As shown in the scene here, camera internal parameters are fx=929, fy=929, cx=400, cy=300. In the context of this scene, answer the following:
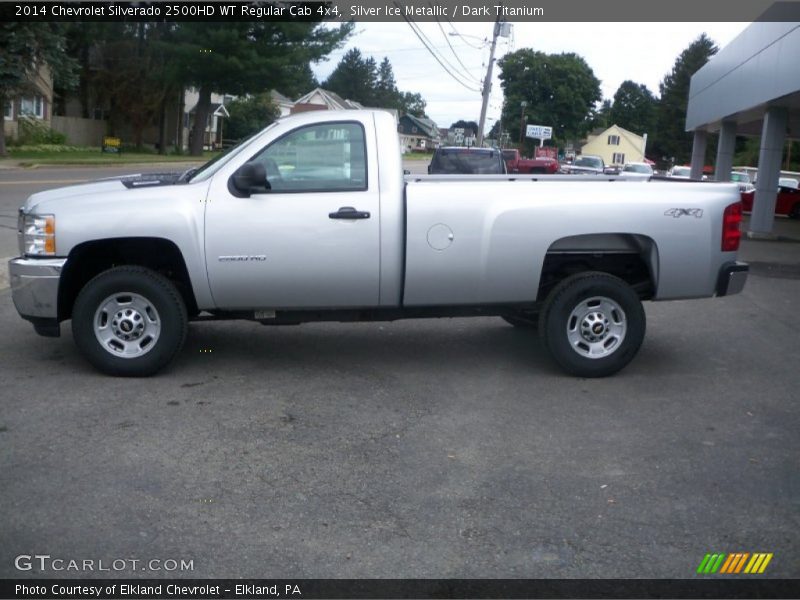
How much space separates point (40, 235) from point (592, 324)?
4370mm

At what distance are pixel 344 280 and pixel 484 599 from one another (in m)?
3.59

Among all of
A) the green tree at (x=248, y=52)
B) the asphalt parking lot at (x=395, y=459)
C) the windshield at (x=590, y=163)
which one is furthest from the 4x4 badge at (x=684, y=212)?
the green tree at (x=248, y=52)

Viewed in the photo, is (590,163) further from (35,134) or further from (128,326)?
(128,326)

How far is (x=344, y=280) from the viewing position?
718cm

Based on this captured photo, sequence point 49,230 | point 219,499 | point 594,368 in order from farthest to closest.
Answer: point 594,368
point 49,230
point 219,499

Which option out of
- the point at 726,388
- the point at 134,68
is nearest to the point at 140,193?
the point at 726,388

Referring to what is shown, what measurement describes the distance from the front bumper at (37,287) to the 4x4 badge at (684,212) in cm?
471

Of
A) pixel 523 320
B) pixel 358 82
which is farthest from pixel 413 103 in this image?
pixel 523 320

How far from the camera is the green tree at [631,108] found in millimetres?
134000

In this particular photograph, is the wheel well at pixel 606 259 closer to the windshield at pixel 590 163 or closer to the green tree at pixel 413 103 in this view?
the windshield at pixel 590 163

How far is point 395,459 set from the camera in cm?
562

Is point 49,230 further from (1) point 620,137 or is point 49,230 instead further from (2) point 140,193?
(1) point 620,137

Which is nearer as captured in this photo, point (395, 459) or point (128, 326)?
point (395, 459)

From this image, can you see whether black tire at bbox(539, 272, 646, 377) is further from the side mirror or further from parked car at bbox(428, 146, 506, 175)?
parked car at bbox(428, 146, 506, 175)
